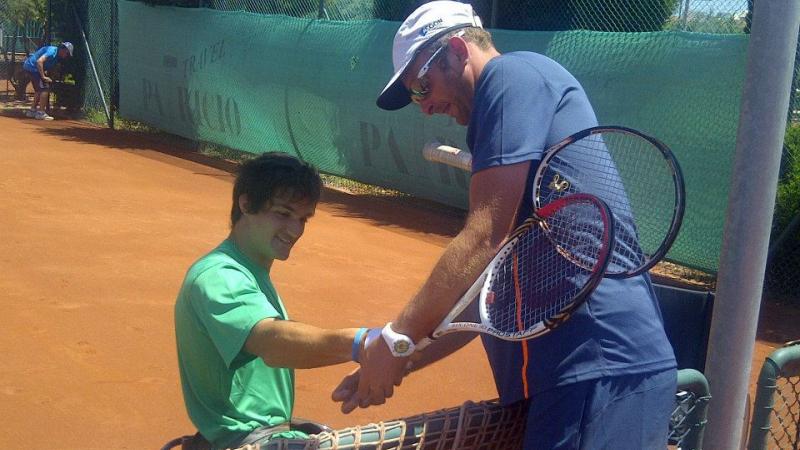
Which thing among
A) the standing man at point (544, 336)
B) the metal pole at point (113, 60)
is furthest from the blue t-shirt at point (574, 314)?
the metal pole at point (113, 60)

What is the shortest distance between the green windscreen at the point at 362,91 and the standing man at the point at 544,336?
20.0 ft

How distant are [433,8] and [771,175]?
0.87 meters

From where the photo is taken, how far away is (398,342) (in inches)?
77.7

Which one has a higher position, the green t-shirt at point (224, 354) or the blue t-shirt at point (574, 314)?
the blue t-shirt at point (574, 314)

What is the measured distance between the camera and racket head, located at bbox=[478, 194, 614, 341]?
1.97 m

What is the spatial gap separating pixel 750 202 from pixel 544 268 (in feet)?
1.89

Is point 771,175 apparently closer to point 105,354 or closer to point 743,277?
point 743,277

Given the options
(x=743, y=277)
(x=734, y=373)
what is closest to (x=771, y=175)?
(x=743, y=277)

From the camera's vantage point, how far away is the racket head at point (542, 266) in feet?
6.45

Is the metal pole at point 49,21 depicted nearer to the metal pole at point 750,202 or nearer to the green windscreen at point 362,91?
the green windscreen at point 362,91

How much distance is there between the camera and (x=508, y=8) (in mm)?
12273

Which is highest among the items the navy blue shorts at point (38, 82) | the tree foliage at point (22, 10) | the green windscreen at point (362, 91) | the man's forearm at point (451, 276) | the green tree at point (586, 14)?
the man's forearm at point (451, 276)

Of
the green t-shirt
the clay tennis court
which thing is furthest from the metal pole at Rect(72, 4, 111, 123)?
the green t-shirt

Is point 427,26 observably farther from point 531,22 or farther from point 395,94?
point 531,22
